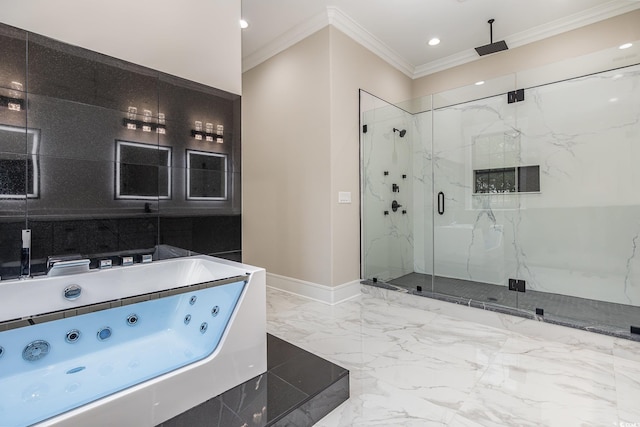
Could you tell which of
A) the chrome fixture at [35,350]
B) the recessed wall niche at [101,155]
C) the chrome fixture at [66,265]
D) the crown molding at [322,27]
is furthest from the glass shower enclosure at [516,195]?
the chrome fixture at [35,350]

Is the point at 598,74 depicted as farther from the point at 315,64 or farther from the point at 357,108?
the point at 315,64

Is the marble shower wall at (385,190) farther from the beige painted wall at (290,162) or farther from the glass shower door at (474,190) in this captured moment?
the beige painted wall at (290,162)

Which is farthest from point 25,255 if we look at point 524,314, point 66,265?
point 524,314

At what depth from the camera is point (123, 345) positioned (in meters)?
1.73

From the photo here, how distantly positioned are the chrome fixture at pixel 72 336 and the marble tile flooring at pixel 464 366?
1269 millimetres

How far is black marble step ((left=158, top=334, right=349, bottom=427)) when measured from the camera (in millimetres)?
1266

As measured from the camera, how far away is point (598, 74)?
9.18 ft

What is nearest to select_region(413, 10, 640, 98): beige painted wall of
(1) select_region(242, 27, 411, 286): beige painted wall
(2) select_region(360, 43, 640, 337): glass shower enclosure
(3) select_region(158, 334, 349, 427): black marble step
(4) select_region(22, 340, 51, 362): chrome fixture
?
(2) select_region(360, 43, 640, 337): glass shower enclosure

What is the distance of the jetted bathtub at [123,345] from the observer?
45.8 inches

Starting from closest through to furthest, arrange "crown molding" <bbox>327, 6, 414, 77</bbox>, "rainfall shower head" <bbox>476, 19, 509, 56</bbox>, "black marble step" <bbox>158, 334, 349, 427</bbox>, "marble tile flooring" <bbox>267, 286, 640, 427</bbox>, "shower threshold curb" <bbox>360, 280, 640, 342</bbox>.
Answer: "black marble step" <bbox>158, 334, 349, 427</bbox>, "marble tile flooring" <bbox>267, 286, 640, 427</bbox>, "shower threshold curb" <bbox>360, 280, 640, 342</bbox>, "crown molding" <bbox>327, 6, 414, 77</bbox>, "rainfall shower head" <bbox>476, 19, 509, 56</bbox>

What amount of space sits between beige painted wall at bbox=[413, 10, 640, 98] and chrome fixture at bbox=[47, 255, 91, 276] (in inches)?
170

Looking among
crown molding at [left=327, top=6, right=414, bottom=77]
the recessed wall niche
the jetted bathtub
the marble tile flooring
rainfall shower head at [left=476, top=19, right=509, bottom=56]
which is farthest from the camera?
rainfall shower head at [left=476, top=19, right=509, bottom=56]

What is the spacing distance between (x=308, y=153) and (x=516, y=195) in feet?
7.32

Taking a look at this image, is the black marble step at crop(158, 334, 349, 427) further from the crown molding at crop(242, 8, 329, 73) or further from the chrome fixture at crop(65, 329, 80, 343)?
the crown molding at crop(242, 8, 329, 73)
